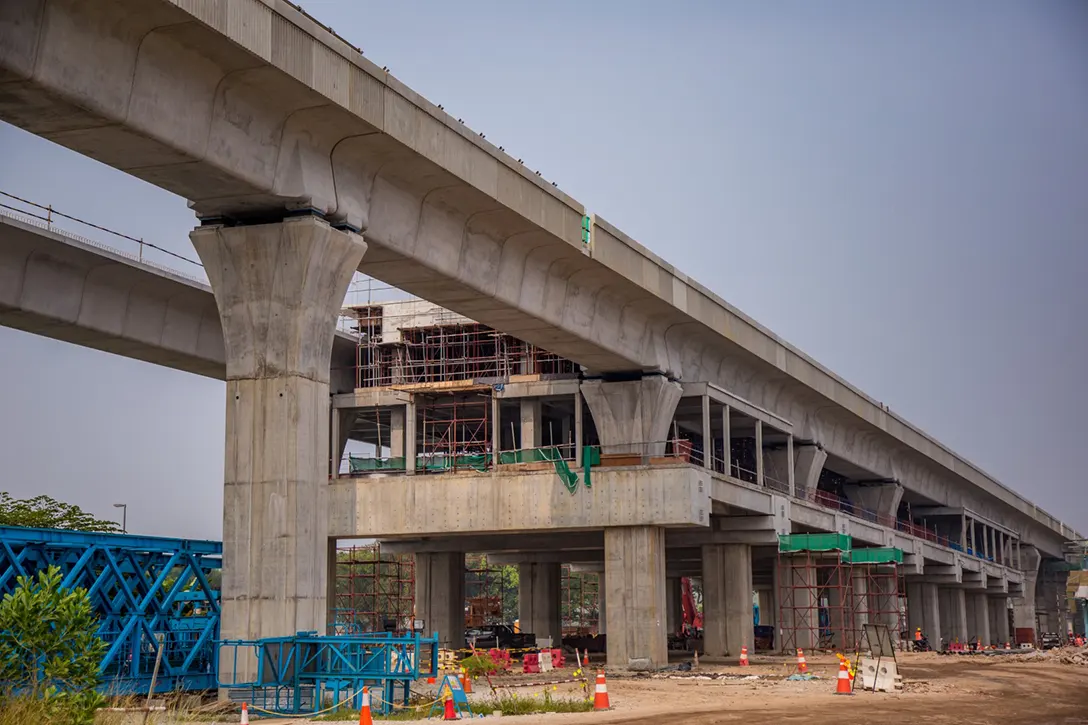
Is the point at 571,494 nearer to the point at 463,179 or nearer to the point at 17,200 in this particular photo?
the point at 463,179

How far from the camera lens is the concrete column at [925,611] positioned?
88188mm

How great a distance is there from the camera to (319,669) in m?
27.9

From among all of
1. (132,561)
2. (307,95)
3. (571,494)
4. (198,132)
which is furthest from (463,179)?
(571,494)

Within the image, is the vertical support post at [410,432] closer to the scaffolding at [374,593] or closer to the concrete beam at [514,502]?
the concrete beam at [514,502]

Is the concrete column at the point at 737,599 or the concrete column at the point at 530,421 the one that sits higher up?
the concrete column at the point at 530,421

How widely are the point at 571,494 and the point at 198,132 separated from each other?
920 inches

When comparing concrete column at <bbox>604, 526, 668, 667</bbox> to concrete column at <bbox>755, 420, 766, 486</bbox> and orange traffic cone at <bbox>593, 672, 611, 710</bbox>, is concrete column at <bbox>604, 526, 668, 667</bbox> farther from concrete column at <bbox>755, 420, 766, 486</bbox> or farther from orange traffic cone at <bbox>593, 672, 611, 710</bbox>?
orange traffic cone at <bbox>593, 672, 611, 710</bbox>

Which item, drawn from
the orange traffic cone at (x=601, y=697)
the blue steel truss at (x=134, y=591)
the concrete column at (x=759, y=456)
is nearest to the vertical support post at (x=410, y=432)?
the concrete column at (x=759, y=456)

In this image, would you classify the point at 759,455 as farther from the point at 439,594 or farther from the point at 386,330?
the point at 386,330

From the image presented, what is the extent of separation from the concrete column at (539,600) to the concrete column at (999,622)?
56.1 metres

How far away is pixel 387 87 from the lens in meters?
29.8

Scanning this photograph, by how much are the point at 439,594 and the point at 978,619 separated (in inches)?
2293

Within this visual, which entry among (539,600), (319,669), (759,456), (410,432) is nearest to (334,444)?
(410,432)

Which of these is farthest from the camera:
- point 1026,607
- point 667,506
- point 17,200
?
point 1026,607
